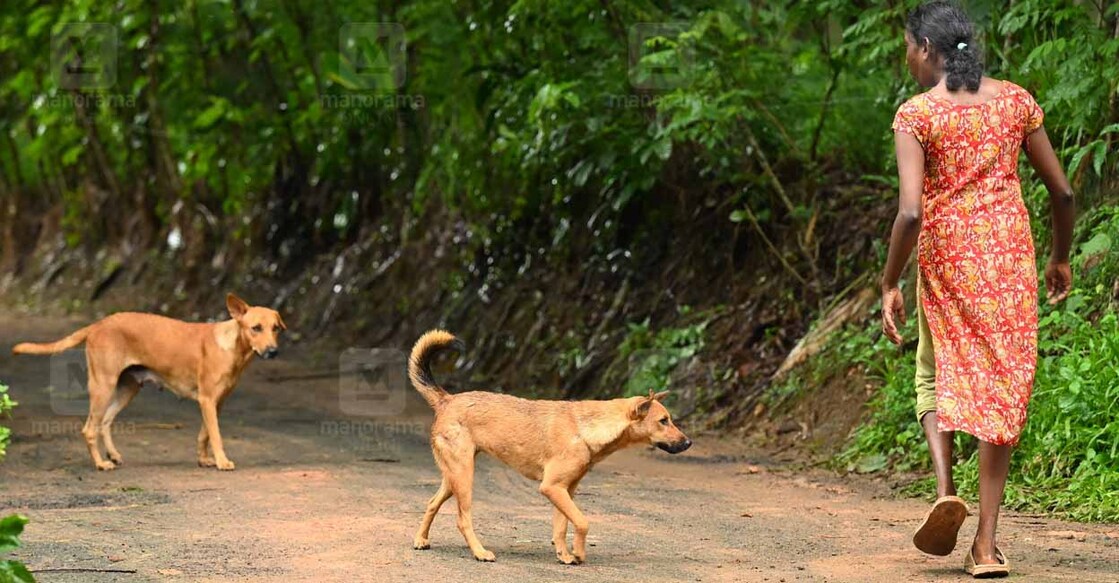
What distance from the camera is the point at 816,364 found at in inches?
436

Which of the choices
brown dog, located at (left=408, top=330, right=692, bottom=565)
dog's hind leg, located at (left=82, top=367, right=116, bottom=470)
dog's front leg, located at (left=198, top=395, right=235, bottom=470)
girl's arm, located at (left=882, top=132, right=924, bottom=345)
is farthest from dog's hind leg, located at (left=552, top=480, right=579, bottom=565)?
dog's hind leg, located at (left=82, top=367, right=116, bottom=470)

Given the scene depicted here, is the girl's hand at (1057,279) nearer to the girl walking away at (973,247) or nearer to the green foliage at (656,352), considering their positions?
the girl walking away at (973,247)

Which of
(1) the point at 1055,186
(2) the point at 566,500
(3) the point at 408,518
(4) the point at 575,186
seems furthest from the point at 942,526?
(4) the point at 575,186

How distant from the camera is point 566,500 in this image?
6.34 m

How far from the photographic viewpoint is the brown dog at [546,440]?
6.42 metres

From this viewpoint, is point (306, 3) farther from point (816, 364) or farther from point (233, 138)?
point (816, 364)

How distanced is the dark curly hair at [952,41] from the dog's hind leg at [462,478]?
2.64 metres

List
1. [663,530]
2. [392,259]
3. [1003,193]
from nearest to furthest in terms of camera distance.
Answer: [1003,193], [663,530], [392,259]

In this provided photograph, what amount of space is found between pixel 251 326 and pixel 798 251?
512 cm

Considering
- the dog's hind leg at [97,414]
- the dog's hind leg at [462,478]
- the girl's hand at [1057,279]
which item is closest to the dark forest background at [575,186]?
the girl's hand at [1057,279]

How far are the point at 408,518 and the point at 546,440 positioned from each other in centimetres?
129

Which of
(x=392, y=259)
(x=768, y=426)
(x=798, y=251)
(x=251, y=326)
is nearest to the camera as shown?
(x=251, y=326)

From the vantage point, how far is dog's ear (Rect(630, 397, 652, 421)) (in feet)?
21.1

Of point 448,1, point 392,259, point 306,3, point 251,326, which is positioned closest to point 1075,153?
point 251,326
